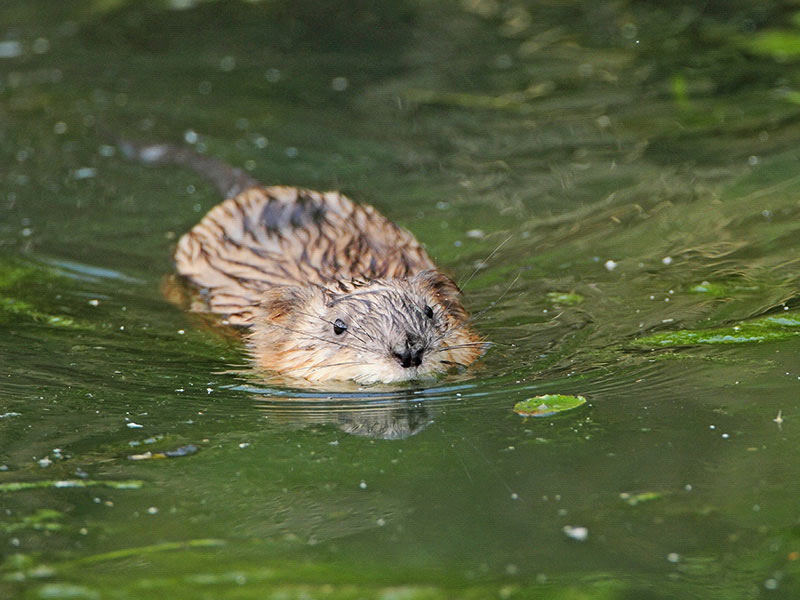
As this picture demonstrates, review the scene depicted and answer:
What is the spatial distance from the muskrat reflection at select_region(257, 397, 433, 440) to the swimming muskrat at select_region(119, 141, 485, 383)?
0.55 ft

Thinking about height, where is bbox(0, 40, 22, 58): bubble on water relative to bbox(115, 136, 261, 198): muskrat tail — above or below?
above

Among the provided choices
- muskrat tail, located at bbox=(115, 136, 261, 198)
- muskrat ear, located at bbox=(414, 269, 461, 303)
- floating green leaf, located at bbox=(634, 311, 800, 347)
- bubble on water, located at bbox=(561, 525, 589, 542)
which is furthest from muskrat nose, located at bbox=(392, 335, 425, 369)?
muskrat tail, located at bbox=(115, 136, 261, 198)

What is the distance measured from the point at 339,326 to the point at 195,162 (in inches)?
123

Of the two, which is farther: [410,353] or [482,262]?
[482,262]

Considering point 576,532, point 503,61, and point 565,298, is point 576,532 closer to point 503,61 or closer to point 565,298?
point 565,298

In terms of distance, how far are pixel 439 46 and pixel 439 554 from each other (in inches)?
294

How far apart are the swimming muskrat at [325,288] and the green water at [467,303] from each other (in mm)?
158

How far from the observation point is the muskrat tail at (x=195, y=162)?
7438 millimetres

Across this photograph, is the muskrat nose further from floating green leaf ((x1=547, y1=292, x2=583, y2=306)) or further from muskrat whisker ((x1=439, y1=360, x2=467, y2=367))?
floating green leaf ((x1=547, y1=292, x2=583, y2=306))

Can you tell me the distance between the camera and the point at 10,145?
346 inches

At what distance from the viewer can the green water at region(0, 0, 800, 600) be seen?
3664 mm

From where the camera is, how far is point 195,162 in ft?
26.0

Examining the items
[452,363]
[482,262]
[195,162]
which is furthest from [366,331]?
[195,162]

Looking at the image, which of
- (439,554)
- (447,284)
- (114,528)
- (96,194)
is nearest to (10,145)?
(96,194)
